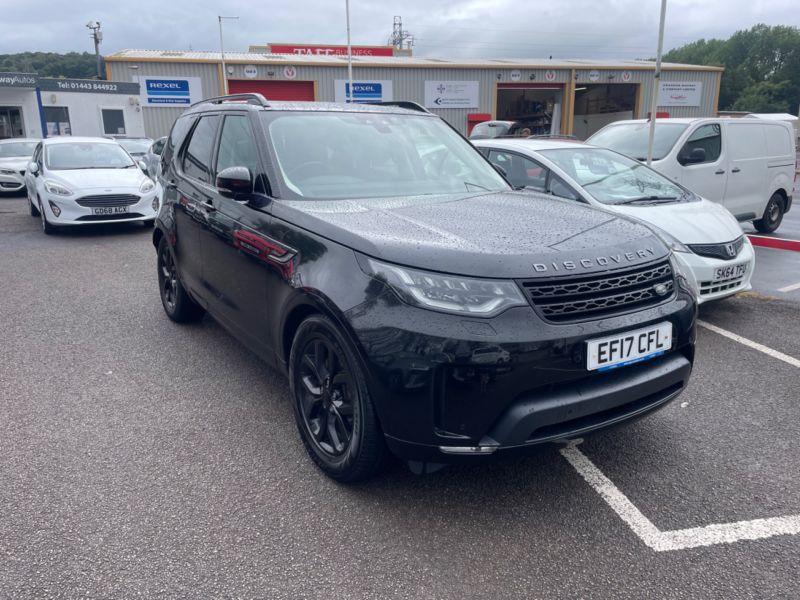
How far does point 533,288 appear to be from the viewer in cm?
252

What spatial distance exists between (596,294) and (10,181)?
17815 millimetres

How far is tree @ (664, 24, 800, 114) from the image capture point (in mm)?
79000

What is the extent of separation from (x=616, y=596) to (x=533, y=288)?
3.86 feet

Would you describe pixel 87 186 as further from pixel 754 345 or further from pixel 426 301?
pixel 754 345

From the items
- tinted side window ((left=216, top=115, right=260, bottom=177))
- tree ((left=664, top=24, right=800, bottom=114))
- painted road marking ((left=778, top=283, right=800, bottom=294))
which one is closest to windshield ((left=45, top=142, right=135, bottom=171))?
tinted side window ((left=216, top=115, right=260, bottom=177))

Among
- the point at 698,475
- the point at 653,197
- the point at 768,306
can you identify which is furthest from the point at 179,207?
the point at 768,306

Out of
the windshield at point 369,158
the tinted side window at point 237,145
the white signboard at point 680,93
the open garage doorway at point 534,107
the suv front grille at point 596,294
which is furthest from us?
the open garage doorway at point 534,107

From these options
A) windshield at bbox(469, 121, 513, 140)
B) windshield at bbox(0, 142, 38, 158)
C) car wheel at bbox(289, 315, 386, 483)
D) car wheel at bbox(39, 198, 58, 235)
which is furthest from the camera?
windshield at bbox(469, 121, 513, 140)

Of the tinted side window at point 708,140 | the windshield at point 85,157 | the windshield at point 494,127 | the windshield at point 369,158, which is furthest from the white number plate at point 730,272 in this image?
the windshield at point 494,127

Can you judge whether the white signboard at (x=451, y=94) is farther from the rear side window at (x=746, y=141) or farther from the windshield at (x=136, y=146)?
the rear side window at (x=746, y=141)

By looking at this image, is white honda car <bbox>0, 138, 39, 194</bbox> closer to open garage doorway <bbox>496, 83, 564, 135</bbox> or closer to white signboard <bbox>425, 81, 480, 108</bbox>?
white signboard <bbox>425, 81, 480, 108</bbox>

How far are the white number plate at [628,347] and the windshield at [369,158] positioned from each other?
1503mm

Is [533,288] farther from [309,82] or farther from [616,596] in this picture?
[309,82]

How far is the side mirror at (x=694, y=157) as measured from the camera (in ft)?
27.3
